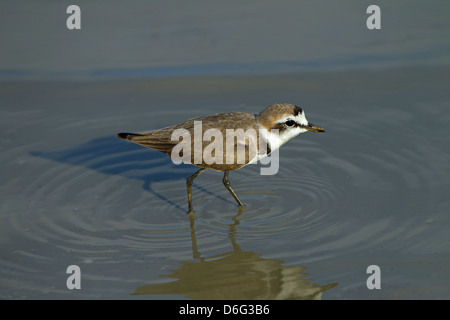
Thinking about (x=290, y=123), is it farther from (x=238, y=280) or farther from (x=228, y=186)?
(x=238, y=280)

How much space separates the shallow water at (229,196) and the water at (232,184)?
2cm

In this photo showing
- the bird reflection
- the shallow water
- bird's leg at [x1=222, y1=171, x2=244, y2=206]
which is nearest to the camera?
the bird reflection

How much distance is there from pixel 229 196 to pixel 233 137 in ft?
3.16

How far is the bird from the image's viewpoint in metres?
7.50

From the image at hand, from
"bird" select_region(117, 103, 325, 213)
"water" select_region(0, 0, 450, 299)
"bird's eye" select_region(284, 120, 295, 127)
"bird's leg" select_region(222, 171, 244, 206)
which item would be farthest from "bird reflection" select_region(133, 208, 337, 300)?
"bird's eye" select_region(284, 120, 295, 127)

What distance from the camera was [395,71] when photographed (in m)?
10.8

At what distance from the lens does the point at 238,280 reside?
6520 millimetres

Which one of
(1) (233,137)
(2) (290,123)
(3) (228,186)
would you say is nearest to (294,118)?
(2) (290,123)

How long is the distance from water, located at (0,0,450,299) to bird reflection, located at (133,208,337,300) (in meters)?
0.02

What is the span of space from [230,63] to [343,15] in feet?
7.69

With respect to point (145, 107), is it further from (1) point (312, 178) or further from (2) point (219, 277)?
(2) point (219, 277)

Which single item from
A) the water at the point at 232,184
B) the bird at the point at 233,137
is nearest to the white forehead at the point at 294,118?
the bird at the point at 233,137

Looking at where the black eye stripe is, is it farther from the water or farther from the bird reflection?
the bird reflection
